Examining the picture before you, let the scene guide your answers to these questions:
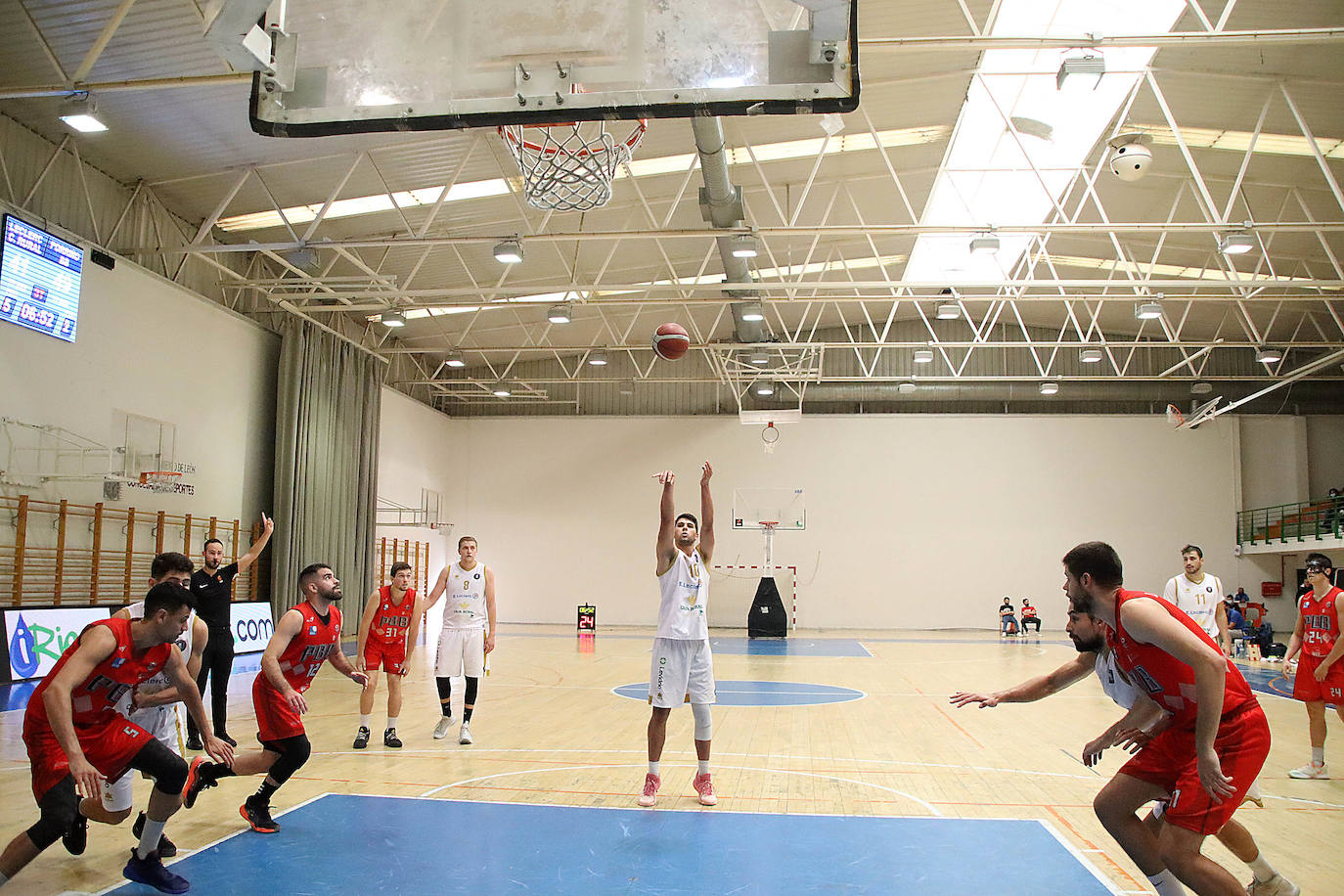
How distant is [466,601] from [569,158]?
372 centimetres

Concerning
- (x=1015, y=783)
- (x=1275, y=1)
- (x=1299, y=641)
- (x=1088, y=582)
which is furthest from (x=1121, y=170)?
(x=1088, y=582)

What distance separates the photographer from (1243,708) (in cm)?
343

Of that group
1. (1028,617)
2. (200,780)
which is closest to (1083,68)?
(200,780)

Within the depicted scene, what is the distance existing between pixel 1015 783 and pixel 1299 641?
2.75 metres

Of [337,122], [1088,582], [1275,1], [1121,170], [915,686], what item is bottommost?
[915,686]

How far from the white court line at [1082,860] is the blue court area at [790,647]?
10.6 metres

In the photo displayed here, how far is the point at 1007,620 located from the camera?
75.2ft

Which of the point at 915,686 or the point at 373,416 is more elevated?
the point at 373,416

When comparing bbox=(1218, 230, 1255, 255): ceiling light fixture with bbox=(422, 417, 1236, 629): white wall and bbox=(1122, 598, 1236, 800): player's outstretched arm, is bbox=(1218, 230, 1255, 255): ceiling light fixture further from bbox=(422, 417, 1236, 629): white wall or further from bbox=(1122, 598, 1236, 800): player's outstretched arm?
bbox=(422, 417, 1236, 629): white wall

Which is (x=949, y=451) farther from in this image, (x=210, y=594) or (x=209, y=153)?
(x=210, y=594)

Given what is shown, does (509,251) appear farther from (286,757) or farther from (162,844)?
(162,844)

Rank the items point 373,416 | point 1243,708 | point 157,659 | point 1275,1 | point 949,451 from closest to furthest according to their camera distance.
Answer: point 1243,708 < point 157,659 < point 1275,1 < point 373,416 < point 949,451

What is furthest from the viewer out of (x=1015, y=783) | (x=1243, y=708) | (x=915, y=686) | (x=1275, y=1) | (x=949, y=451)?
(x=949, y=451)

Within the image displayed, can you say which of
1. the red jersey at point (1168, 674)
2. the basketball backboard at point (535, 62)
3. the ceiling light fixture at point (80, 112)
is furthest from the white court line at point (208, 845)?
the ceiling light fixture at point (80, 112)
